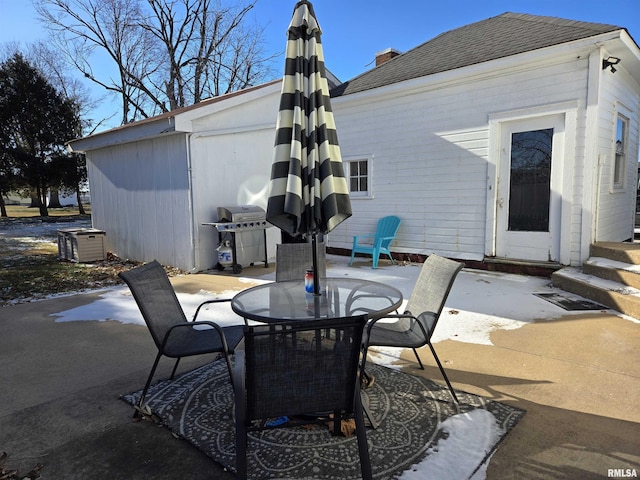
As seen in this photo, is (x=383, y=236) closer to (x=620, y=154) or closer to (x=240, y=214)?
(x=240, y=214)

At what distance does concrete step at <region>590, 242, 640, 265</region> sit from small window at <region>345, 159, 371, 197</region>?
154 inches

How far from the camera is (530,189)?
586 centimetres

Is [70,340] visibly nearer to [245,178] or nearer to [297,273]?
[297,273]

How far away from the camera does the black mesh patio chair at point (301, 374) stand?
1534 mm

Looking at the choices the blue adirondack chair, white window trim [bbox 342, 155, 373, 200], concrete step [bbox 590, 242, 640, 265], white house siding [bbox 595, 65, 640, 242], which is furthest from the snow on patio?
white window trim [bbox 342, 155, 373, 200]

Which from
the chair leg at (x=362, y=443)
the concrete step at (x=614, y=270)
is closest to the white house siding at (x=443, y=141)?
the concrete step at (x=614, y=270)

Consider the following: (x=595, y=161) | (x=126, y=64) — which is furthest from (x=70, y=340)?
(x=126, y=64)

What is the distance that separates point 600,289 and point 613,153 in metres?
2.84

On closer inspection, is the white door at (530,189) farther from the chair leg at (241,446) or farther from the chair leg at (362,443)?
the chair leg at (241,446)

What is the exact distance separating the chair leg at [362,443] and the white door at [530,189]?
5.20 m

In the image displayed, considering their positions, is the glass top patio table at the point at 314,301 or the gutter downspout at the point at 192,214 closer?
the glass top patio table at the point at 314,301

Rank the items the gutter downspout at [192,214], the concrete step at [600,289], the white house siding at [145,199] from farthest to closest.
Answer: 1. the white house siding at [145,199]
2. the gutter downspout at [192,214]
3. the concrete step at [600,289]

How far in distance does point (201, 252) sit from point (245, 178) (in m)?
1.66

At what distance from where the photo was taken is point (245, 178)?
7418mm
